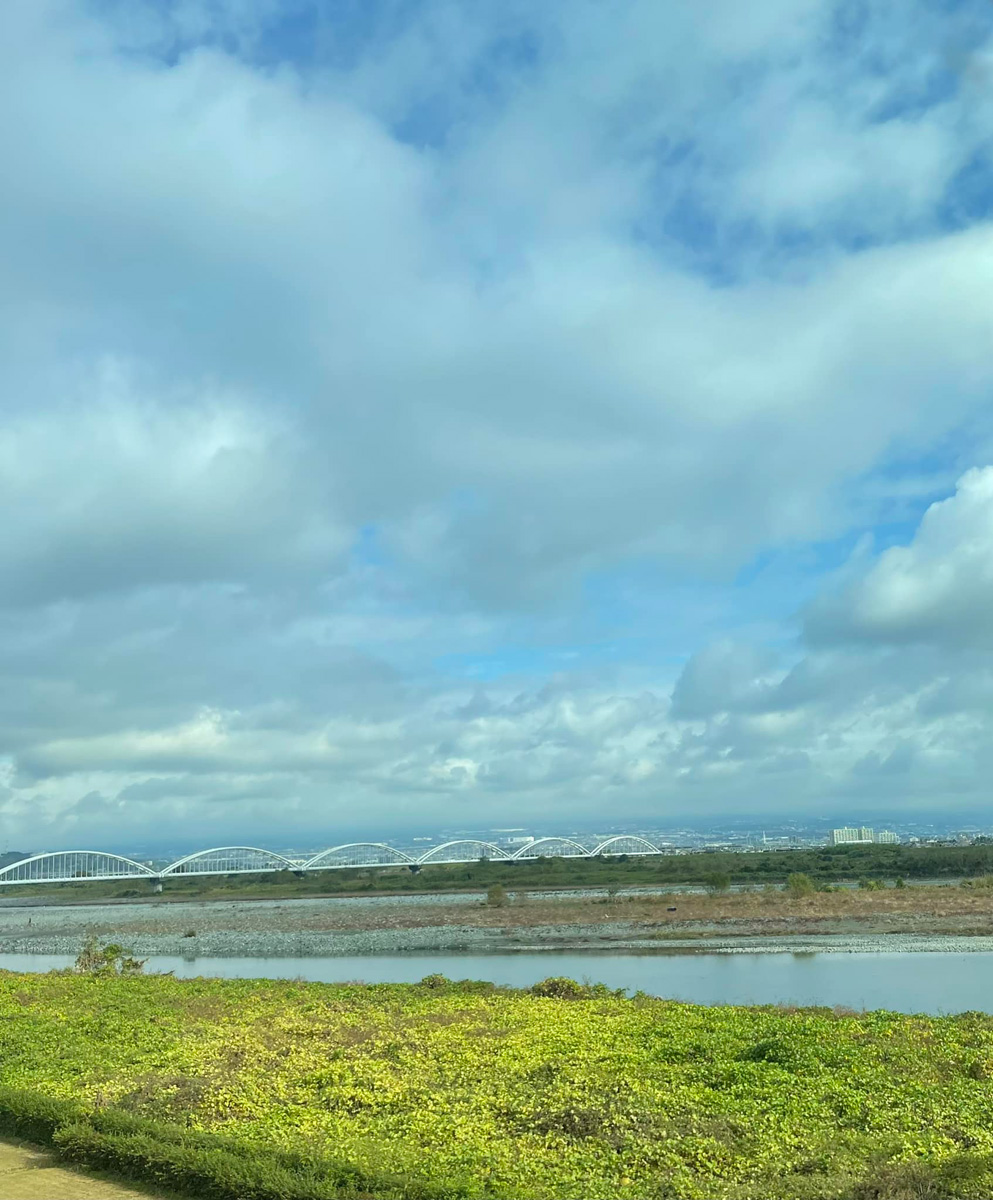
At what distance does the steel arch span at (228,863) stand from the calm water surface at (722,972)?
80.4 meters

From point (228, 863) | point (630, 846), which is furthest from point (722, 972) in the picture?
point (630, 846)

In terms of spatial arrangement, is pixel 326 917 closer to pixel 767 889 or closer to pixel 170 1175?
pixel 767 889

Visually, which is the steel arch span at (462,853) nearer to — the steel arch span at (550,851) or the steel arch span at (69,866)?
the steel arch span at (550,851)

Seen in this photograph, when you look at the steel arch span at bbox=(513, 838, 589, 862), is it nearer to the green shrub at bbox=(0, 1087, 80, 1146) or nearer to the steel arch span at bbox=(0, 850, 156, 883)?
the steel arch span at bbox=(0, 850, 156, 883)

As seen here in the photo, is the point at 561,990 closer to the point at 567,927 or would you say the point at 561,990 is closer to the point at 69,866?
the point at 567,927

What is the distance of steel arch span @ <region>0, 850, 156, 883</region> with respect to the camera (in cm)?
11325

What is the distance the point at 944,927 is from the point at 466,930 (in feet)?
66.4

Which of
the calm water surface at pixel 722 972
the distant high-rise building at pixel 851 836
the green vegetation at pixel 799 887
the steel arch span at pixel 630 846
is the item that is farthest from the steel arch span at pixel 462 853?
the calm water surface at pixel 722 972

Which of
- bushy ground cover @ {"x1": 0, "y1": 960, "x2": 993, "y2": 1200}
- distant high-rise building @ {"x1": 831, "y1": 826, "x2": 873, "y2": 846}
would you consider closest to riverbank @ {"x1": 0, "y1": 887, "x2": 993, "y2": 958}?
bushy ground cover @ {"x1": 0, "y1": 960, "x2": 993, "y2": 1200}

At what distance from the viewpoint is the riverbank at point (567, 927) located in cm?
3700

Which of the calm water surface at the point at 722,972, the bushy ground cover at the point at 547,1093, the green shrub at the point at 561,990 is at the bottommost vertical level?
the calm water surface at the point at 722,972

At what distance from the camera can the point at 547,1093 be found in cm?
1052

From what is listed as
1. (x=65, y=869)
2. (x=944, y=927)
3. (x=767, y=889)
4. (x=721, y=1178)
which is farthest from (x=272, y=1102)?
(x=65, y=869)

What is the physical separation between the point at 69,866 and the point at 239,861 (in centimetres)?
1953
